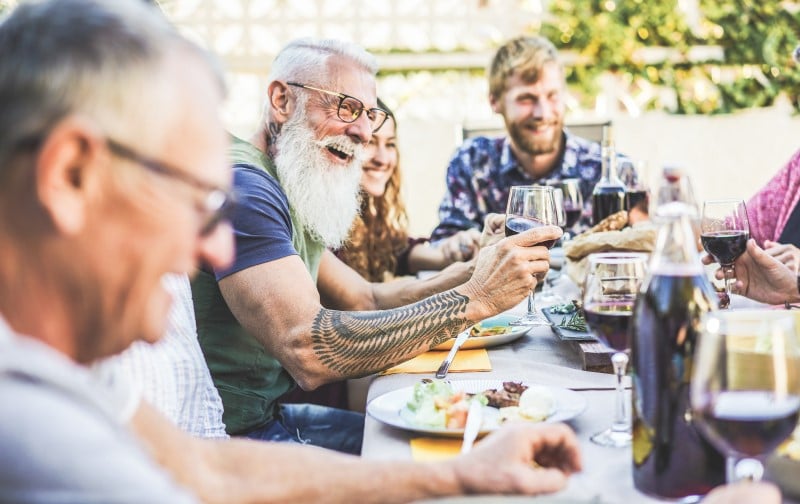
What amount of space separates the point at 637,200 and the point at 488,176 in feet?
4.19

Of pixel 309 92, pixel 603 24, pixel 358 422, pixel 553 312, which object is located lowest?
pixel 358 422

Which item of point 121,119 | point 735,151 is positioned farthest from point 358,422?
point 735,151

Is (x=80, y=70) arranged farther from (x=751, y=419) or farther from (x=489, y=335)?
(x=489, y=335)

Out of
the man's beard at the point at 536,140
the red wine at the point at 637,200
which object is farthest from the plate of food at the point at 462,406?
the man's beard at the point at 536,140

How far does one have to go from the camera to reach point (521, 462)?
44.6 inches

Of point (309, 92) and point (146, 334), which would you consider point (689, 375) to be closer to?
point (146, 334)

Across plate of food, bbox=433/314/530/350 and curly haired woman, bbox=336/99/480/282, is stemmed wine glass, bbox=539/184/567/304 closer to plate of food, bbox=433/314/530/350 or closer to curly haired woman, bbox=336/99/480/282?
plate of food, bbox=433/314/530/350

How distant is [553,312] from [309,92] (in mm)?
A: 946

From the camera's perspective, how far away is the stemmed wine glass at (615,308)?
133cm

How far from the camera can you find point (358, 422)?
103 inches

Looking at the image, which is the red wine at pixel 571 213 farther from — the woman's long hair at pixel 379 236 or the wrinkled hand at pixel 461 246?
the woman's long hair at pixel 379 236

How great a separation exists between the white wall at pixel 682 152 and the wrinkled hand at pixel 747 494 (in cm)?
569

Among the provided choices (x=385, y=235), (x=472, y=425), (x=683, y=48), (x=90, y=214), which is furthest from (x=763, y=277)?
(x=683, y=48)

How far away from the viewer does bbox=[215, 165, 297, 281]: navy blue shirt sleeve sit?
1999mm
